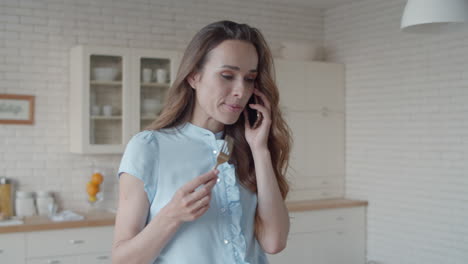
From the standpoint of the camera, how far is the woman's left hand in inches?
69.4

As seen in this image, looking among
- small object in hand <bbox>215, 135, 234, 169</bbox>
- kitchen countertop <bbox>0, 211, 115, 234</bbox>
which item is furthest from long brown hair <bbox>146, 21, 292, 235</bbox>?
kitchen countertop <bbox>0, 211, 115, 234</bbox>

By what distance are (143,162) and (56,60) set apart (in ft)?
11.8

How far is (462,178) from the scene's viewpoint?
466 centimetres

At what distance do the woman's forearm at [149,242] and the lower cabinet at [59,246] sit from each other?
2.96 m

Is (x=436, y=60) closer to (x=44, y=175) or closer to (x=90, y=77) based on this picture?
(x=90, y=77)

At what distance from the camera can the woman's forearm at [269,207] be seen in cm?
172

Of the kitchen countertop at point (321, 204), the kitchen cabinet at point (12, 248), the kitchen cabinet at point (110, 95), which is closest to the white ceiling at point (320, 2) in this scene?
the kitchen cabinet at point (110, 95)

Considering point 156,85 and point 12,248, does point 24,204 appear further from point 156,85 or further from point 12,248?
point 156,85

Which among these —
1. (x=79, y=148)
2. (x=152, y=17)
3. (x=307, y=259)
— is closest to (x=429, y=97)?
(x=307, y=259)

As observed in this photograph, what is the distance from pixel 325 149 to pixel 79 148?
8.20 feet

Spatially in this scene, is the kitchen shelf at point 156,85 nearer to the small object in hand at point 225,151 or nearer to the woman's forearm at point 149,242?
the small object in hand at point 225,151

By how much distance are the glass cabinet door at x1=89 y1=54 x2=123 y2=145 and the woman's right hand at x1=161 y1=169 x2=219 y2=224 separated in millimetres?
3372

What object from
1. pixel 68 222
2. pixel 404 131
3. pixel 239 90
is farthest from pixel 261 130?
pixel 404 131

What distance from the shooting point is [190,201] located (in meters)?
1.45
